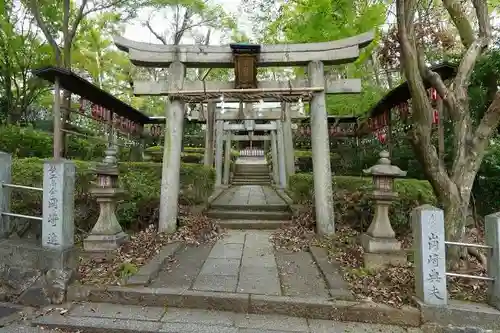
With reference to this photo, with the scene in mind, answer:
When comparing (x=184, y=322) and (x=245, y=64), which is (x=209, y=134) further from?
(x=184, y=322)

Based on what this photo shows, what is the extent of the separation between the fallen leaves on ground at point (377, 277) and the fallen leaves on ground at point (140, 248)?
59.1 inches

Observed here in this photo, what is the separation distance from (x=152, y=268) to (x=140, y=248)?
39.4 inches

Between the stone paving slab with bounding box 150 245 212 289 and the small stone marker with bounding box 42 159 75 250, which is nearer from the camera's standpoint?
the small stone marker with bounding box 42 159 75 250

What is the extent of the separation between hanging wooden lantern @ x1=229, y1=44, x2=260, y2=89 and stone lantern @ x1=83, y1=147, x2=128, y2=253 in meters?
2.80

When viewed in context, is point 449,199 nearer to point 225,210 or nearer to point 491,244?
point 491,244

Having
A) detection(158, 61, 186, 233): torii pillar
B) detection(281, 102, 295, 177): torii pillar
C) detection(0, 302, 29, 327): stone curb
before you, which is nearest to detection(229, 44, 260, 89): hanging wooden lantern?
detection(158, 61, 186, 233): torii pillar

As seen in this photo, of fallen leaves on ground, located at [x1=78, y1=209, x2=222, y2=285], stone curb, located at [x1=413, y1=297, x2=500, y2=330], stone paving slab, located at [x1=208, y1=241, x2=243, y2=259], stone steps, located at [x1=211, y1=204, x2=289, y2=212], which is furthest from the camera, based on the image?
stone steps, located at [x1=211, y1=204, x2=289, y2=212]

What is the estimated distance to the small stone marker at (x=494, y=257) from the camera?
3529 mm

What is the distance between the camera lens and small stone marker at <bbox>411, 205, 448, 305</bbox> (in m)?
Answer: 3.51

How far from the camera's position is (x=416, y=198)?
19.5ft

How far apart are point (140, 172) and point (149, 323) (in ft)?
14.3

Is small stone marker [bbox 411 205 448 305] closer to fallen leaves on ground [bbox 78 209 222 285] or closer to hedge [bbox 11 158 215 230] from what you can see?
fallen leaves on ground [bbox 78 209 222 285]

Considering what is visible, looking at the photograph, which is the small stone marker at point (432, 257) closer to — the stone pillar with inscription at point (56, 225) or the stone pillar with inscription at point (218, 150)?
the stone pillar with inscription at point (56, 225)

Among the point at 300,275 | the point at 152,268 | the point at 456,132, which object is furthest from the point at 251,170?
the point at 456,132
